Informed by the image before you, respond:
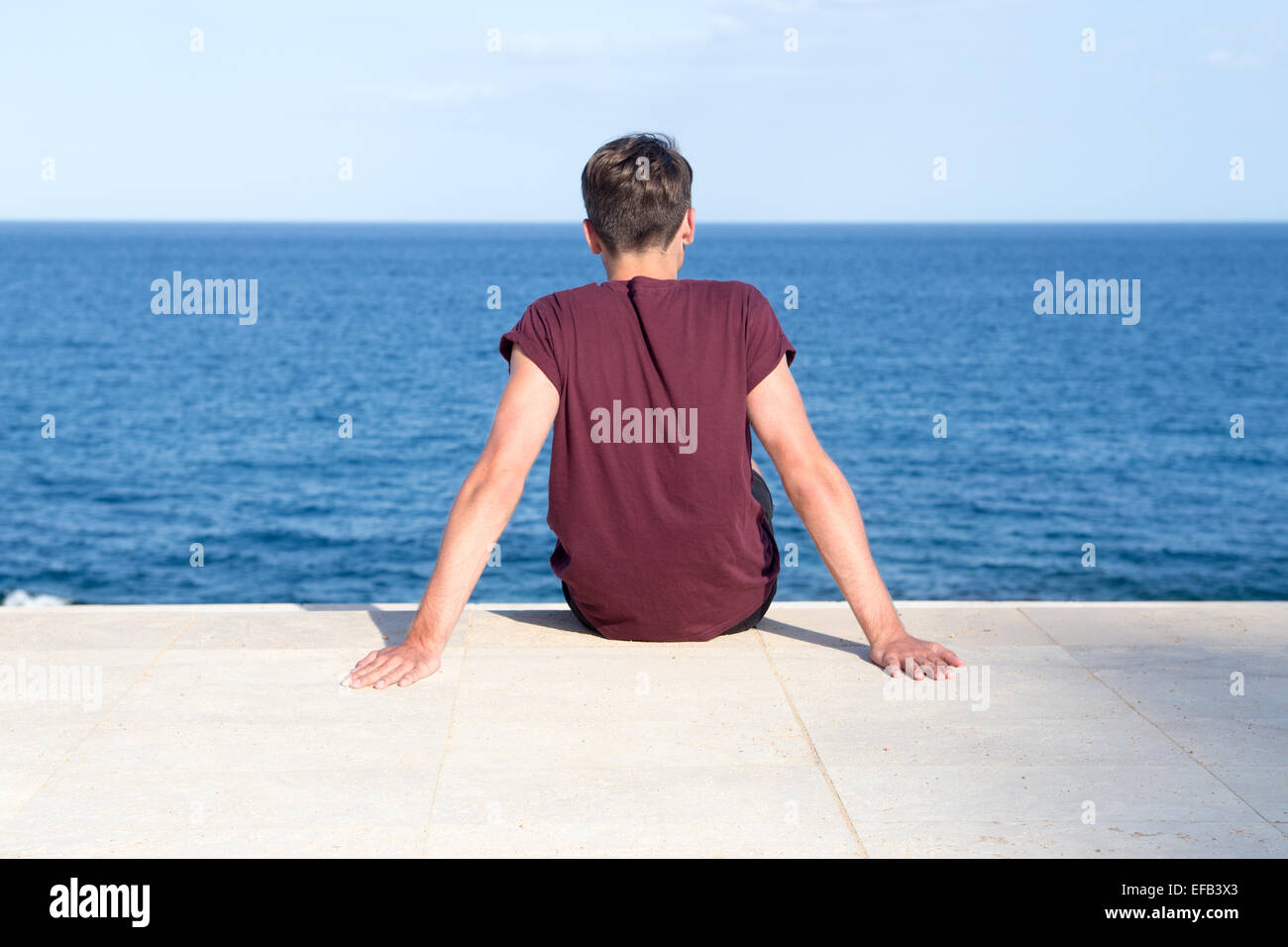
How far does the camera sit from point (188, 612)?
15.6 ft

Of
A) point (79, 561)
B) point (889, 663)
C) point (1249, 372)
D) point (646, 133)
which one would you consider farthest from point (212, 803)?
point (1249, 372)

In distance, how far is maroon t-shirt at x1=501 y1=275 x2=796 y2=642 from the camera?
384cm

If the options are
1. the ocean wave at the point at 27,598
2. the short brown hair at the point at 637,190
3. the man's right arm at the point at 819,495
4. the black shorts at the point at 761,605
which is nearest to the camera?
the short brown hair at the point at 637,190

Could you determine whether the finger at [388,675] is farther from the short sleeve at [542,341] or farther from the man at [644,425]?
the short sleeve at [542,341]

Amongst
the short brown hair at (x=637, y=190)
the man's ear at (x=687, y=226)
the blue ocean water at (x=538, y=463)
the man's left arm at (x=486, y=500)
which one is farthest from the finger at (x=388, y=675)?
the blue ocean water at (x=538, y=463)

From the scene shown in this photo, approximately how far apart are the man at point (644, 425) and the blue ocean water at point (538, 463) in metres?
16.3

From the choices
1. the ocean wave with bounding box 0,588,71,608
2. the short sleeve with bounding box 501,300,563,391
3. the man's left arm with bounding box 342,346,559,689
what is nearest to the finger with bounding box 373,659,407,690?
the man's left arm with bounding box 342,346,559,689

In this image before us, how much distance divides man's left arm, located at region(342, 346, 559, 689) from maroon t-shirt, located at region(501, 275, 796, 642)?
0.08 m

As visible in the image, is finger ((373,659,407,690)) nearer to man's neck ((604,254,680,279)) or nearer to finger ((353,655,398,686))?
finger ((353,655,398,686))

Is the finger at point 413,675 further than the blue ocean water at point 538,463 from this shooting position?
No

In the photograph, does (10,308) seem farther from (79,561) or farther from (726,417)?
(726,417)

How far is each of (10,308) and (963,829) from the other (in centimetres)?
6993

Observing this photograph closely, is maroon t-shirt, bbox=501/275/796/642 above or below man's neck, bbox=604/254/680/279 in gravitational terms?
below

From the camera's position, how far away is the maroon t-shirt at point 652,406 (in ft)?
12.6
